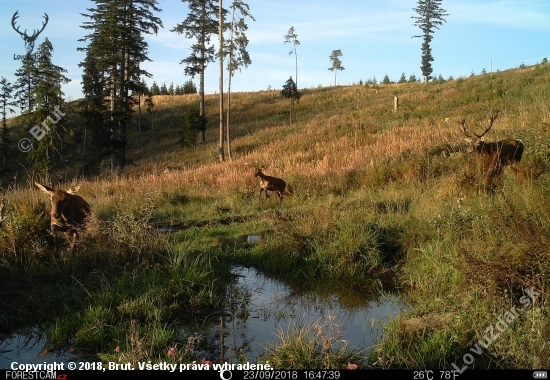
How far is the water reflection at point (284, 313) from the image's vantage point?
498cm

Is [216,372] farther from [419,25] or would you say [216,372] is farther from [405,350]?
[419,25]

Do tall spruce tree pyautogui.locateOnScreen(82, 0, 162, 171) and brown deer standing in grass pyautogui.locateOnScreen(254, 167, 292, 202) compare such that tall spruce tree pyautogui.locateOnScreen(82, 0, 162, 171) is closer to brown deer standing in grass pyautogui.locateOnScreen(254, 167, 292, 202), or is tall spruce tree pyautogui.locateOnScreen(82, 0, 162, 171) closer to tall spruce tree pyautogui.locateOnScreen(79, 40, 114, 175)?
tall spruce tree pyautogui.locateOnScreen(79, 40, 114, 175)

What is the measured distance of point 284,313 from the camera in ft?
19.5

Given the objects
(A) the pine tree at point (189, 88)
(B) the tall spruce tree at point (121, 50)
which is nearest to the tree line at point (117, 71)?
(B) the tall spruce tree at point (121, 50)

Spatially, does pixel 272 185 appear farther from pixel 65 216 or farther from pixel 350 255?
pixel 65 216

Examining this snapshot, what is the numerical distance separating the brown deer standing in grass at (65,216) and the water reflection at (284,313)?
2.82 m

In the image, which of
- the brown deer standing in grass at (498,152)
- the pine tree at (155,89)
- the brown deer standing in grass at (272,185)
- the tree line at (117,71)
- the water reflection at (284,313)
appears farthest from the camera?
the pine tree at (155,89)

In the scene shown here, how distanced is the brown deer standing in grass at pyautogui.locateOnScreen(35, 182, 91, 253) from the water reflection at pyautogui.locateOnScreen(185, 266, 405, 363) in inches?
111

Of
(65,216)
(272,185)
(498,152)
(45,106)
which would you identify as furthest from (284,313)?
(45,106)

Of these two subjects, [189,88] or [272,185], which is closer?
[272,185]

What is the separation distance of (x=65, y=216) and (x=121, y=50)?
2632 cm

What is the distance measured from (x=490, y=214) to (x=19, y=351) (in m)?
5.71

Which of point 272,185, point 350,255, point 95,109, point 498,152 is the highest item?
point 95,109

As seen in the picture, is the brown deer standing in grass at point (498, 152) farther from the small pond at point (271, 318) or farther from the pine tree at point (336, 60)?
the pine tree at point (336, 60)
